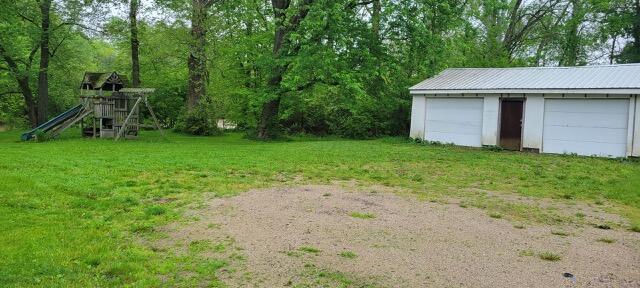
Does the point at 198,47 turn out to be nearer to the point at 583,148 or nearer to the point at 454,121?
the point at 454,121

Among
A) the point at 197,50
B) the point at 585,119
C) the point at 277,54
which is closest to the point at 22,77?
the point at 197,50

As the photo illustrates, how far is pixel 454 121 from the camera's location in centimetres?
1767

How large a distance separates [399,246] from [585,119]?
1240 cm

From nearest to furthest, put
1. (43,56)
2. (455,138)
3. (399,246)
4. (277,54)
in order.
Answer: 1. (399,246)
2. (277,54)
3. (455,138)
4. (43,56)

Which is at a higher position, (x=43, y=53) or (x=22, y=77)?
(x=43, y=53)

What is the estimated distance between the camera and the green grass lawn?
4148 mm

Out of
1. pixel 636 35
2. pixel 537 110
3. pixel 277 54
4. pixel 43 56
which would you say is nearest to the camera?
pixel 537 110

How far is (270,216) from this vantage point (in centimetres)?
599

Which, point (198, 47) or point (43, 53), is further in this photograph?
point (198, 47)

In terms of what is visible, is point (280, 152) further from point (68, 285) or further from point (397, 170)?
point (68, 285)

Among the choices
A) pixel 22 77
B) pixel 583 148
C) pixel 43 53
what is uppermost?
pixel 43 53

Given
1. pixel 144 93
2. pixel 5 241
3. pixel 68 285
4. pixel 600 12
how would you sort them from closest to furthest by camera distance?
1. pixel 68 285
2. pixel 5 241
3. pixel 144 93
4. pixel 600 12

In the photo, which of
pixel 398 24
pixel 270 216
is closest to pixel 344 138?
pixel 398 24

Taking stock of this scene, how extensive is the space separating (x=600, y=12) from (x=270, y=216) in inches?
1123
